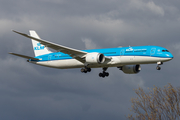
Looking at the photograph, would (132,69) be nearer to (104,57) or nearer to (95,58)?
(104,57)

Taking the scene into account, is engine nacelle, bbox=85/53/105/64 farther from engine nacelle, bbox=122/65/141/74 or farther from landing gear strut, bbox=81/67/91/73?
engine nacelle, bbox=122/65/141/74

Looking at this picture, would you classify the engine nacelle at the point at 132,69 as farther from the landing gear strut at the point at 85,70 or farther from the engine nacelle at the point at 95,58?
the engine nacelle at the point at 95,58

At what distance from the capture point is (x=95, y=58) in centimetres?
6588

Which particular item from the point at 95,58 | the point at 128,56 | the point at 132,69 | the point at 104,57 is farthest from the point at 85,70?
the point at 132,69

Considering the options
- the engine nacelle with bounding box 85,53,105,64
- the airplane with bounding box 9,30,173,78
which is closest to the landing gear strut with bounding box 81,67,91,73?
the airplane with bounding box 9,30,173,78

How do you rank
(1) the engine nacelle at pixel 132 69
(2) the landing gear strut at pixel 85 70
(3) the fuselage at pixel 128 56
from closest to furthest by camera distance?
(3) the fuselage at pixel 128 56, (2) the landing gear strut at pixel 85 70, (1) the engine nacelle at pixel 132 69

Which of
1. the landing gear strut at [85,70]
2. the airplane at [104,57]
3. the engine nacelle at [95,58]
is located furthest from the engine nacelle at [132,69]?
the engine nacelle at [95,58]

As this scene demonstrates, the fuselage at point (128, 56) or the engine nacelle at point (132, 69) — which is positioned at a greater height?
the engine nacelle at point (132, 69)

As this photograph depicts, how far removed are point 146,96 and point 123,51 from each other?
31.0 feet

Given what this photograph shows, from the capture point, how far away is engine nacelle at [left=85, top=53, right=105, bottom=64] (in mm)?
65938

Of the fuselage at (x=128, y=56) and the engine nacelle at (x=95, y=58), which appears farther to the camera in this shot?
the engine nacelle at (x=95, y=58)

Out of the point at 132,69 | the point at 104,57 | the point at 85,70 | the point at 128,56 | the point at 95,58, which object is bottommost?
the point at 85,70

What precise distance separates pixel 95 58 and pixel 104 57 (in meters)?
1.89

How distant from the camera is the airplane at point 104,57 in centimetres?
6388
